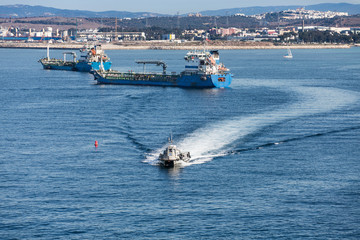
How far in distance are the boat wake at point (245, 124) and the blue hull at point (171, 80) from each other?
14013 mm

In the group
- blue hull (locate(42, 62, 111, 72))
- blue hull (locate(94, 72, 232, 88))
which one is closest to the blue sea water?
blue hull (locate(94, 72, 232, 88))

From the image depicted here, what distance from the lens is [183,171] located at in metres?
53.0

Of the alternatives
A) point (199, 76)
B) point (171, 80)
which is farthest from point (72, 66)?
point (199, 76)

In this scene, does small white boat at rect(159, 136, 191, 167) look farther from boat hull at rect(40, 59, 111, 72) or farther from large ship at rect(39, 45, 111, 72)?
boat hull at rect(40, 59, 111, 72)

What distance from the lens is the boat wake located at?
195ft

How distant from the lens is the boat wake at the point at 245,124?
59344 millimetres

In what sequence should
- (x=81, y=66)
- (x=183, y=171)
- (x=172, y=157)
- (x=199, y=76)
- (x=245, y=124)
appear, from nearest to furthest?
(x=183, y=171)
(x=172, y=157)
(x=245, y=124)
(x=199, y=76)
(x=81, y=66)

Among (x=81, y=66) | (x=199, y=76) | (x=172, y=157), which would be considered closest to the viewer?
(x=172, y=157)

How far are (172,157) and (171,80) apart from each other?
72436 mm

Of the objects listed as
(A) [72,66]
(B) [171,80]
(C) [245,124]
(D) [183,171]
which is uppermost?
(B) [171,80]

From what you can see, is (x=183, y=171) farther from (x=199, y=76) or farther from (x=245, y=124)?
(x=199, y=76)

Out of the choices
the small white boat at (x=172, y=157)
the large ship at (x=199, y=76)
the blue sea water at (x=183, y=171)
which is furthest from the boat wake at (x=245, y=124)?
the large ship at (x=199, y=76)

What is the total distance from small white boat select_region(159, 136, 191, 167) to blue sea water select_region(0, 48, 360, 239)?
81cm

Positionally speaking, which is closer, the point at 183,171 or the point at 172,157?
the point at 183,171
